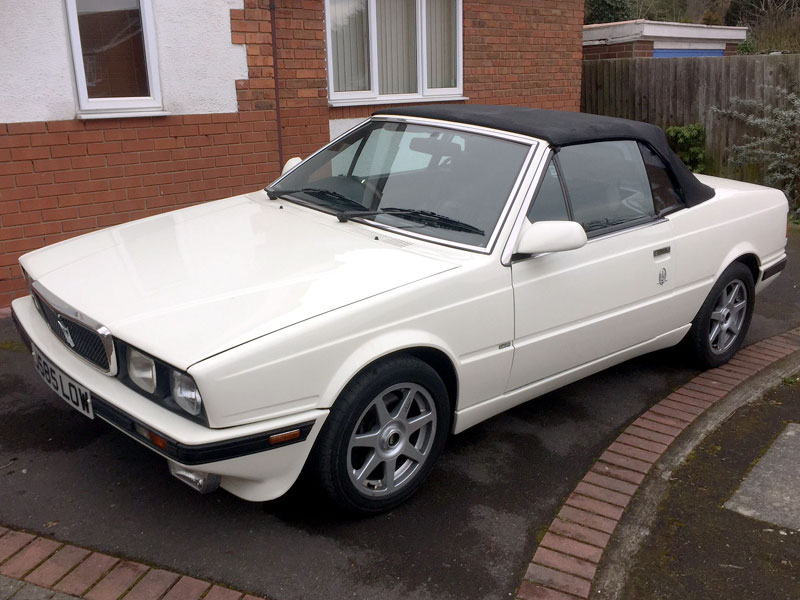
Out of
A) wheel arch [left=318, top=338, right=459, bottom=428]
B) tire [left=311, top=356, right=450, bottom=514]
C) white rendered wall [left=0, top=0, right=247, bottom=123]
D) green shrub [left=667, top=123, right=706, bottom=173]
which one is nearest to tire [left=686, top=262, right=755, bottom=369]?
wheel arch [left=318, top=338, right=459, bottom=428]

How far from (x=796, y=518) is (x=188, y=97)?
5586mm

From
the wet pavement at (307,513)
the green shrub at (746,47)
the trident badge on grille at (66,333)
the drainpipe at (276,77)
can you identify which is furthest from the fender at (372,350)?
the green shrub at (746,47)

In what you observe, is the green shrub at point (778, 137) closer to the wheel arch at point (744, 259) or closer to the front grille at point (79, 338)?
the wheel arch at point (744, 259)

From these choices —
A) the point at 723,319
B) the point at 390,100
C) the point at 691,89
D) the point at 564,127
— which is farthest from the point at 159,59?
the point at 691,89

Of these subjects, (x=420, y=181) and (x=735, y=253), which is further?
(x=735, y=253)

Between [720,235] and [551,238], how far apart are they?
1782mm

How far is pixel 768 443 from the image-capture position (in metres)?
4.20

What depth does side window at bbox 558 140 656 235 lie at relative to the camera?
4.05m

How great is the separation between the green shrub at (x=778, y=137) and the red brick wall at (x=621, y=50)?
325 centimetres

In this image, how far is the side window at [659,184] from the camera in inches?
179

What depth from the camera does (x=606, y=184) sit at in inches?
168

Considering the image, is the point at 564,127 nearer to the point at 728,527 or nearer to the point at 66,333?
the point at 728,527

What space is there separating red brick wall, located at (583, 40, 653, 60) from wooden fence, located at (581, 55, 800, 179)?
1112 mm

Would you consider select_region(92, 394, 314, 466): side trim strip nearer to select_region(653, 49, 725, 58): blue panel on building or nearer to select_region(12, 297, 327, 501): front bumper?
select_region(12, 297, 327, 501): front bumper
